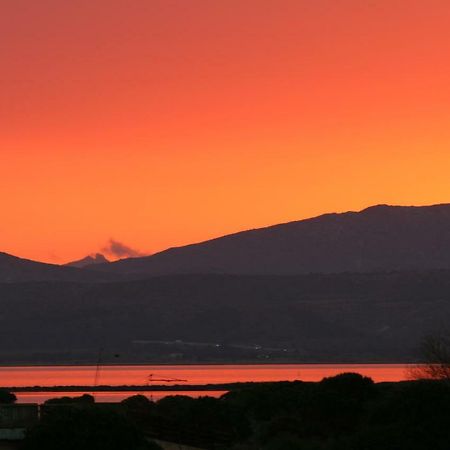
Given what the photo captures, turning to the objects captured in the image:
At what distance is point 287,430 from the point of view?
65.6 meters

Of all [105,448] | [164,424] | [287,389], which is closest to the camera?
[105,448]

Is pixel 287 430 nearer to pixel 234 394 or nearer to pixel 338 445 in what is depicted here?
pixel 338 445

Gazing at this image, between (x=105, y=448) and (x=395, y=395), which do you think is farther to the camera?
(x=395, y=395)

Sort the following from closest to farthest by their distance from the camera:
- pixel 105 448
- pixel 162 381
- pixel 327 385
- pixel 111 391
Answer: pixel 105 448 < pixel 327 385 < pixel 111 391 < pixel 162 381

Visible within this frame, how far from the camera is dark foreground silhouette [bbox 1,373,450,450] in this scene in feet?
→ 163

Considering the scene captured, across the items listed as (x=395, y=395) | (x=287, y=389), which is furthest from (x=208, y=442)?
(x=287, y=389)

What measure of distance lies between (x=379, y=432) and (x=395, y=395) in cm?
941

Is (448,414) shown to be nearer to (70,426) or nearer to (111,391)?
(70,426)

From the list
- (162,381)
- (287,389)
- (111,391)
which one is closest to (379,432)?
(287,389)

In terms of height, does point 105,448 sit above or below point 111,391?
below

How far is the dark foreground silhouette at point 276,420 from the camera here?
163 feet

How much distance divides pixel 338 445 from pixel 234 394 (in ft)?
96.9

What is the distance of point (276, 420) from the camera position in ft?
222

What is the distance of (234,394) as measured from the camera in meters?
84.6
